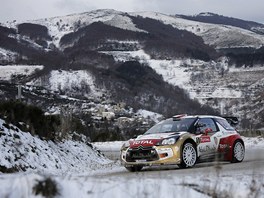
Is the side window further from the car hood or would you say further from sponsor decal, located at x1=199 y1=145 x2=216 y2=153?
the car hood

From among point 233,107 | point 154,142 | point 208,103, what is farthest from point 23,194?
point 208,103

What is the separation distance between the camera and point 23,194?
5199 millimetres

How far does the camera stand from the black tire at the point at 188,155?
42.7 feet

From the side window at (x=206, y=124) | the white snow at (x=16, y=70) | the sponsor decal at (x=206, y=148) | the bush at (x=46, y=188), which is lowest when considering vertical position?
the white snow at (x=16, y=70)

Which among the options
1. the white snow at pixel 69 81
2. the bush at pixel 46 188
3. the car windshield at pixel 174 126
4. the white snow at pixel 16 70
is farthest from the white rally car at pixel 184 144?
the white snow at pixel 16 70

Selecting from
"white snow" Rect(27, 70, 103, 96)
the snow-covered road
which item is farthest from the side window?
"white snow" Rect(27, 70, 103, 96)

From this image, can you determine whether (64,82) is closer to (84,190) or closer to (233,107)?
(233,107)

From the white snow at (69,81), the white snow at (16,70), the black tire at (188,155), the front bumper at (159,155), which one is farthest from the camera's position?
the white snow at (16,70)

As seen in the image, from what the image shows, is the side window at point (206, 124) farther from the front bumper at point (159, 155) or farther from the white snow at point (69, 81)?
the white snow at point (69, 81)

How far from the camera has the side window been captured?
1423cm

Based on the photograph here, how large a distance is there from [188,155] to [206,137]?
1.11m

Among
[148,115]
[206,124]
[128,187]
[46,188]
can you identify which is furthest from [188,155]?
[148,115]

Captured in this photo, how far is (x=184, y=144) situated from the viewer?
43.2ft

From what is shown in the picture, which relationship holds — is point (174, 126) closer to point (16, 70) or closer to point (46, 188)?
point (46, 188)
